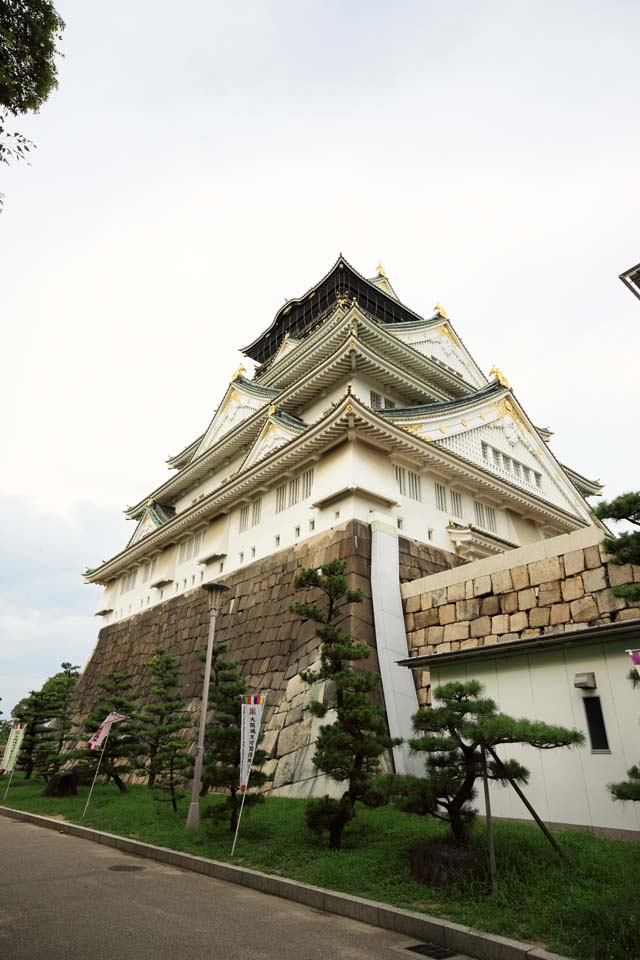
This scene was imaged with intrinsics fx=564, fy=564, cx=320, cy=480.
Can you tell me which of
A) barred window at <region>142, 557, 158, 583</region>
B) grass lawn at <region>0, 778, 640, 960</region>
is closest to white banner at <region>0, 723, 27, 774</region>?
barred window at <region>142, 557, 158, 583</region>

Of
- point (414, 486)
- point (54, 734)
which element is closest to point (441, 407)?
point (414, 486)

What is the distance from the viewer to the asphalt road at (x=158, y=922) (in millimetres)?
4523

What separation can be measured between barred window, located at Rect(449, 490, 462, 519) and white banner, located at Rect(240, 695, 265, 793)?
975 cm

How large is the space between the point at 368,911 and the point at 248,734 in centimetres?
362

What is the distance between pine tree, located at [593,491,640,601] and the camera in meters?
6.02

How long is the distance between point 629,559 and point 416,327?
2026 cm

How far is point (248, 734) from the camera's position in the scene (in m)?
8.80

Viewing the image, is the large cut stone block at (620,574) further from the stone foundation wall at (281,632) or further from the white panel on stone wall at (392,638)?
the stone foundation wall at (281,632)

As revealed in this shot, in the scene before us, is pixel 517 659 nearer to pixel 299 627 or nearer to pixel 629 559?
pixel 629 559

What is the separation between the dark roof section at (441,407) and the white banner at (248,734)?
8.77 m

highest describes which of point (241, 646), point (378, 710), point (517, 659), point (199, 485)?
point (199, 485)

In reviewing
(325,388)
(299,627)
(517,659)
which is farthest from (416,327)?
(517,659)

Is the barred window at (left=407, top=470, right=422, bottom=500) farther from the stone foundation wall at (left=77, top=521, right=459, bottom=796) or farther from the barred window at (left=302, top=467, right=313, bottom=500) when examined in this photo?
the barred window at (left=302, top=467, right=313, bottom=500)

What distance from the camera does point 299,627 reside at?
14.3 m
